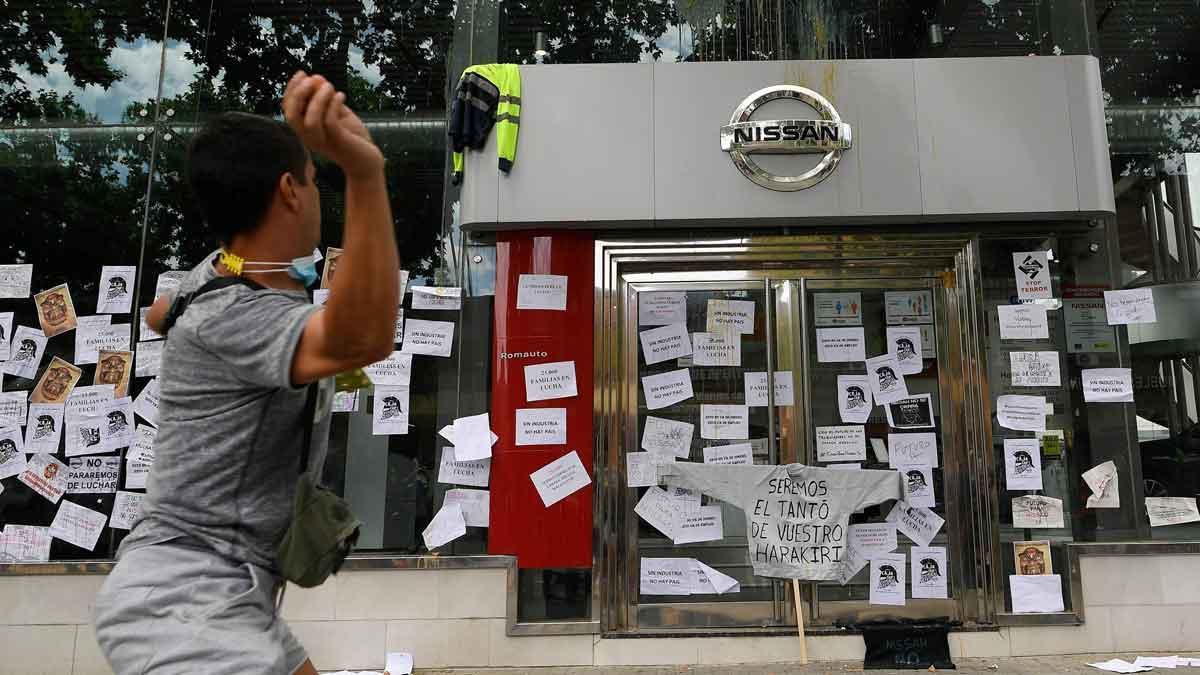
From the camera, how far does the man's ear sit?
1.55 m

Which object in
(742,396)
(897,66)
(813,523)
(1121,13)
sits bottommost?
(813,523)

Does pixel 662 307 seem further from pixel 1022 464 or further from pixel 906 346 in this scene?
pixel 1022 464

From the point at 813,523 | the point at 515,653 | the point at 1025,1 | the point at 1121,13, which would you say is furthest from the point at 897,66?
the point at 515,653

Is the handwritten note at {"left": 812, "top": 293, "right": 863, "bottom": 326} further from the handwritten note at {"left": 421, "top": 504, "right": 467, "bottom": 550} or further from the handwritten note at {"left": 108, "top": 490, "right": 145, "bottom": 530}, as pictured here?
the handwritten note at {"left": 108, "top": 490, "right": 145, "bottom": 530}

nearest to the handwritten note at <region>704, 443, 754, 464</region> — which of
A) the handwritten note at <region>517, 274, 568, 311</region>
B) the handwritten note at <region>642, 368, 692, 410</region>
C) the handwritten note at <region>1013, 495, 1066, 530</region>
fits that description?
the handwritten note at <region>642, 368, 692, 410</region>

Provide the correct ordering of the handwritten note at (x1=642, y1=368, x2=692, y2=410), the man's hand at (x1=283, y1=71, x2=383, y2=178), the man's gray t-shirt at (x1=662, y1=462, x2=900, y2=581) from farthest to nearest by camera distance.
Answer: the handwritten note at (x1=642, y1=368, x2=692, y2=410)
the man's gray t-shirt at (x1=662, y1=462, x2=900, y2=581)
the man's hand at (x1=283, y1=71, x2=383, y2=178)

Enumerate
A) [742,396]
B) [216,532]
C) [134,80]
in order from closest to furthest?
[216,532], [742,396], [134,80]

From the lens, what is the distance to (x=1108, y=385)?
5785mm

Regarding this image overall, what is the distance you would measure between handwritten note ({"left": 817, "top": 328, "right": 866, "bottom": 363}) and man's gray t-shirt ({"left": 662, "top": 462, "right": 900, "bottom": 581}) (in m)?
0.81

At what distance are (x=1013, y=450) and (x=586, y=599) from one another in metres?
3.09

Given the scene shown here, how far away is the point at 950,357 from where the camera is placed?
19.2 ft

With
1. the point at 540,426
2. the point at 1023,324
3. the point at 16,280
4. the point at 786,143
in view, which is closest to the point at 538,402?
the point at 540,426

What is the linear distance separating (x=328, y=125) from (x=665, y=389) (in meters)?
4.68

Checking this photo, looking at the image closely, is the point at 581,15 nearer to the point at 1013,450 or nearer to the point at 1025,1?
the point at 1025,1
